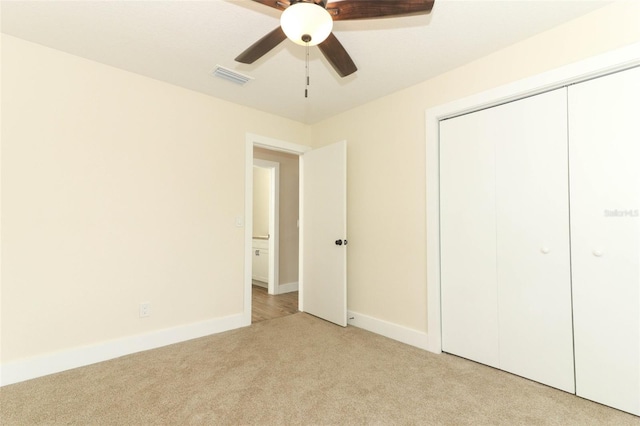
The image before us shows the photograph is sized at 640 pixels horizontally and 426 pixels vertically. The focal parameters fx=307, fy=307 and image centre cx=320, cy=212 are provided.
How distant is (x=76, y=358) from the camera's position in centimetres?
236

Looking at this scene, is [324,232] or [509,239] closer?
[509,239]

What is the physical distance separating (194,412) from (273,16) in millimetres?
2490

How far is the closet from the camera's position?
1851mm

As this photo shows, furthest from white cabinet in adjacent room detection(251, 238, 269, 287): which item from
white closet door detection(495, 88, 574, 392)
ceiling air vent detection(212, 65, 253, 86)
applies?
white closet door detection(495, 88, 574, 392)

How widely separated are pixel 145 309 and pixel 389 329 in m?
2.27

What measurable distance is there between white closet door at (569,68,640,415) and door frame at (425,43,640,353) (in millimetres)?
109

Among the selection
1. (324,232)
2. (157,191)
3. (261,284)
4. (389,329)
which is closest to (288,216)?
(261,284)

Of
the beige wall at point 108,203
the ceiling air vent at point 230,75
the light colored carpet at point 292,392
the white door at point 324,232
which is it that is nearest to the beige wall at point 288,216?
the white door at point 324,232

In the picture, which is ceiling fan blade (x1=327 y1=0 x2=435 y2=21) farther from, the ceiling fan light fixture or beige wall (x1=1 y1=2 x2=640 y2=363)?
beige wall (x1=1 y1=2 x2=640 y2=363)

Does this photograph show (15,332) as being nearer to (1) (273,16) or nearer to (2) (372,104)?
(1) (273,16)

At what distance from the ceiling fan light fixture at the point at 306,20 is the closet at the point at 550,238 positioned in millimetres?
1651

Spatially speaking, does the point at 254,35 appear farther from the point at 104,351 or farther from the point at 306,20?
the point at 104,351

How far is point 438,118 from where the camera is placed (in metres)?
2.74

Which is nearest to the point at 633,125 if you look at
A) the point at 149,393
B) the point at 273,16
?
the point at 273,16
